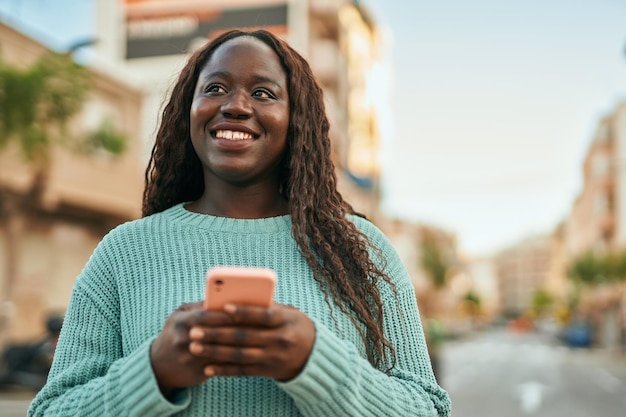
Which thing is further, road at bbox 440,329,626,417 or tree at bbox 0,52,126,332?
tree at bbox 0,52,126,332

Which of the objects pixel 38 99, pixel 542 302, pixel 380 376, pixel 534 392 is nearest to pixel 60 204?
pixel 38 99

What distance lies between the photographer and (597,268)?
140 ft

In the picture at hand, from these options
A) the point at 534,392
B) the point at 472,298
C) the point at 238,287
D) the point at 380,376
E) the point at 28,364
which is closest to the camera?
the point at 238,287

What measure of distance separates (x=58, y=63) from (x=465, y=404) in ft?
29.5

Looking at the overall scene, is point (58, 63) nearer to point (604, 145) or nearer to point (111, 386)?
point (111, 386)

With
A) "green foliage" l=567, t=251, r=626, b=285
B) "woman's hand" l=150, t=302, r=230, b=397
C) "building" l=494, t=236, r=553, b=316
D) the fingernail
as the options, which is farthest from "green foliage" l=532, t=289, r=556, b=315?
the fingernail

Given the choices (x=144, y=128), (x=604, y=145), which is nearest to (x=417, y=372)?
(x=144, y=128)

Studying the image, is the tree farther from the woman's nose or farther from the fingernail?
the fingernail

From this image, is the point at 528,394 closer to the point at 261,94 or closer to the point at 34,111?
the point at 34,111

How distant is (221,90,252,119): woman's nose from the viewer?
155cm

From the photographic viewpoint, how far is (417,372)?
155 cm

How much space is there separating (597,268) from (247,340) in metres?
44.4

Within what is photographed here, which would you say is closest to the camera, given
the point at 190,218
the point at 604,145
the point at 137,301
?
the point at 137,301

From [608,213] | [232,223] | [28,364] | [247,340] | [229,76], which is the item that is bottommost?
[28,364]
